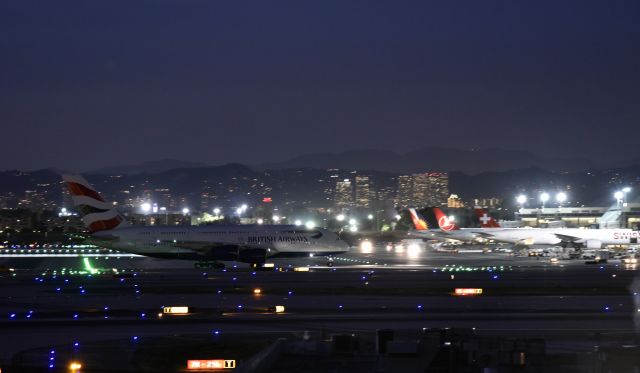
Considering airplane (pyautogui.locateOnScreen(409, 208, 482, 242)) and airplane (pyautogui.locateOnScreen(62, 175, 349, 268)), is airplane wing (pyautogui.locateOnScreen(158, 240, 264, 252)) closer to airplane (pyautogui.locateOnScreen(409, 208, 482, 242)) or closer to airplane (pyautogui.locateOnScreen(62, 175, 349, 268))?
airplane (pyautogui.locateOnScreen(62, 175, 349, 268))

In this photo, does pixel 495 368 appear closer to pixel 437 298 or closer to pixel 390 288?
pixel 437 298

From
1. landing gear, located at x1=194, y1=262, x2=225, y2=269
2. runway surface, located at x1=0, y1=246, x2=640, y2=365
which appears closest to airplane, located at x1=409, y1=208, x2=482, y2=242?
landing gear, located at x1=194, y1=262, x2=225, y2=269

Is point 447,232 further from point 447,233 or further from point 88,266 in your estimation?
point 88,266

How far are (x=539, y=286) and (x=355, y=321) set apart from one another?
18981 mm

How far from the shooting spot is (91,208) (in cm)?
7488

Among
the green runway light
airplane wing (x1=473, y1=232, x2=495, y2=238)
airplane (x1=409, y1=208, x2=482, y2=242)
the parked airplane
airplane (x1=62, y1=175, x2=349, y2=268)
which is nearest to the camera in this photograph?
the green runway light

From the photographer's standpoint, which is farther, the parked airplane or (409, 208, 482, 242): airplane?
(409, 208, 482, 242): airplane

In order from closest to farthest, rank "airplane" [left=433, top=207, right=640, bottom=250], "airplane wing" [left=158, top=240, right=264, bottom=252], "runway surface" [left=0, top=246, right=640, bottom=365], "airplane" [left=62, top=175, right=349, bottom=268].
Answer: "runway surface" [left=0, top=246, right=640, bottom=365] → "airplane" [left=62, top=175, right=349, bottom=268] → "airplane wing" [left=158, top=240, right=264, bottom=252] → "airplane" [left=433, top=207, right=640, bottom=250]

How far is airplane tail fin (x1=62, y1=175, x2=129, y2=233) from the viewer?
74.6 m

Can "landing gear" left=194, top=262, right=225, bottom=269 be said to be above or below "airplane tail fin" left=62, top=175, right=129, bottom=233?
below

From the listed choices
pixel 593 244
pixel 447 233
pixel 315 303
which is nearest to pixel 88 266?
pixel 315 303

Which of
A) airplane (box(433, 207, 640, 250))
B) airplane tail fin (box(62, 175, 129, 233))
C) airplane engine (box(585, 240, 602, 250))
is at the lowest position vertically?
airplane engine (box(585, 240, 602, 250))

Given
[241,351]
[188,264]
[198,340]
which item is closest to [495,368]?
[241,351]

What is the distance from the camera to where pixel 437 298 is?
42.5m
